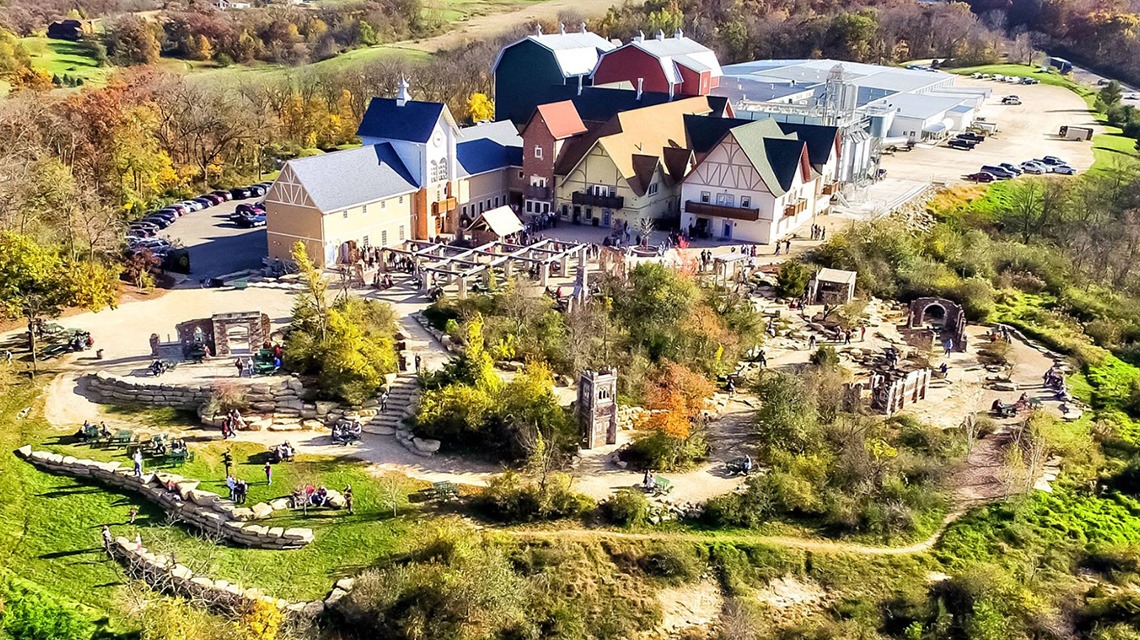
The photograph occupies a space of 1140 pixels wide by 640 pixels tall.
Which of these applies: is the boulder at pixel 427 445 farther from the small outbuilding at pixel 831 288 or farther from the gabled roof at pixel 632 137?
the gabled roof at pixel 632 137

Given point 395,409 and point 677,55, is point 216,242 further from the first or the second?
point 677,55

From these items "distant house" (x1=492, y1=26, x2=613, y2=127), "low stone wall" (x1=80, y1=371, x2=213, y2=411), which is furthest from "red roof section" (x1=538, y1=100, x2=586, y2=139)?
"low stone wall" (x1=80, y1=371, x2=213, y2=411)

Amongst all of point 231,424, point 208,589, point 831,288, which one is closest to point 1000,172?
point 831,288

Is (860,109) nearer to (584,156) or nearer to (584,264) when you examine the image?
(584,156)

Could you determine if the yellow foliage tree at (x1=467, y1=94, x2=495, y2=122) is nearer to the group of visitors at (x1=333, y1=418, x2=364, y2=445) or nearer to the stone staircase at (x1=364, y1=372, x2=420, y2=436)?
the stone staircase at (x1=364, y1=372, x2=420, y2=436)

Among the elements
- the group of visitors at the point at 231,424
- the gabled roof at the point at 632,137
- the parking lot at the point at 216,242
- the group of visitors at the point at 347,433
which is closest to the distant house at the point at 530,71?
the gabled roof at the point at 632,137

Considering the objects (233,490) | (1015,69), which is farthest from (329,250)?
(1015,69)
